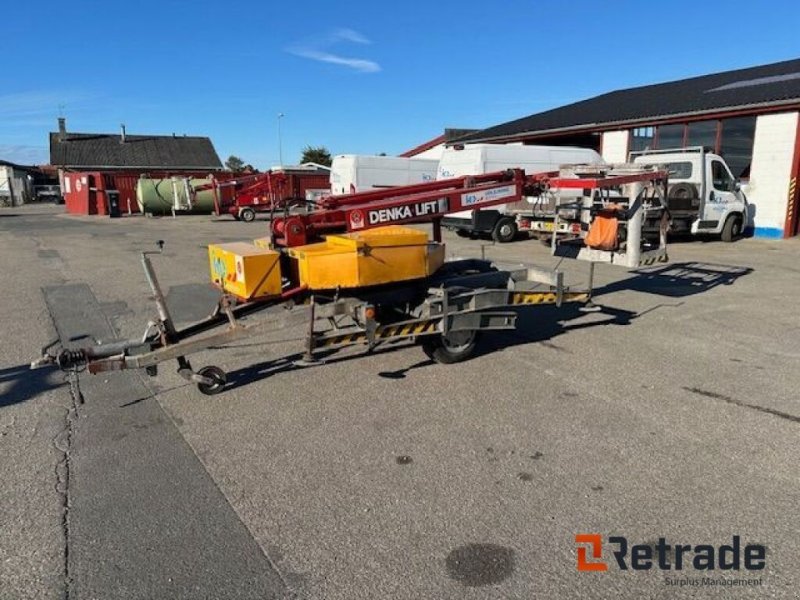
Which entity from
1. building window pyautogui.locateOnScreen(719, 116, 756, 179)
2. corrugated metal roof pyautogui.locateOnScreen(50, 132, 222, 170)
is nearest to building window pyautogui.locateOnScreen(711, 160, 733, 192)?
building window pyautogui.locateOnScreen(719, 116, 756, 179)

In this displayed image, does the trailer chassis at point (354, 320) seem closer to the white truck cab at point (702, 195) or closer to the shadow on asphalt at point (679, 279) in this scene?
the shadow on asphalt at point (679, 279)

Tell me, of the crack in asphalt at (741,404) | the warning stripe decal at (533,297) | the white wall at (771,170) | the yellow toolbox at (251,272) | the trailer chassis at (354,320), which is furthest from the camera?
the white wall at (771,170)

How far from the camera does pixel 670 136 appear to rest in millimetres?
20469

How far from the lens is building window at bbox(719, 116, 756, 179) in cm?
1817

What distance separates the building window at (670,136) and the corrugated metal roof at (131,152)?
50.0 m

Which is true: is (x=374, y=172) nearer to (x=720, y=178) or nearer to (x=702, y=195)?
(x=702, y=195)

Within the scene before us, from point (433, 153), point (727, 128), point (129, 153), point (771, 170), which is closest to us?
point (771, 170)

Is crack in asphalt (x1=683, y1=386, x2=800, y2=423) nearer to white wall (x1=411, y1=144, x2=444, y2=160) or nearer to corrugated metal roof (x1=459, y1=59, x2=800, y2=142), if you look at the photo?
corrugated metal roof (x1=459, y1=59, x2=800, y2=142)

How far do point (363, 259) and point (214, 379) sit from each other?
171cm

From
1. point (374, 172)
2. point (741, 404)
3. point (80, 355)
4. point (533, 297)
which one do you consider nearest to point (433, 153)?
point (374, 172)

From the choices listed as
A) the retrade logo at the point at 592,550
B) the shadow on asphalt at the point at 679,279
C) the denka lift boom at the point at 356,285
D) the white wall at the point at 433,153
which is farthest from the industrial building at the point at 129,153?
the retrade logo at the point at 592,550

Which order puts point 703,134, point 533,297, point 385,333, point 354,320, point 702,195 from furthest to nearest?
1. point 703,134
2. point 702,195
3. point 533,297
4. point 354,320
5. point 385,333

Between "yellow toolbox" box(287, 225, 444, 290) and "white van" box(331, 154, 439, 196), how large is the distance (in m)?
15.7

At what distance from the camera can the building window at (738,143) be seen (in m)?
18.2
